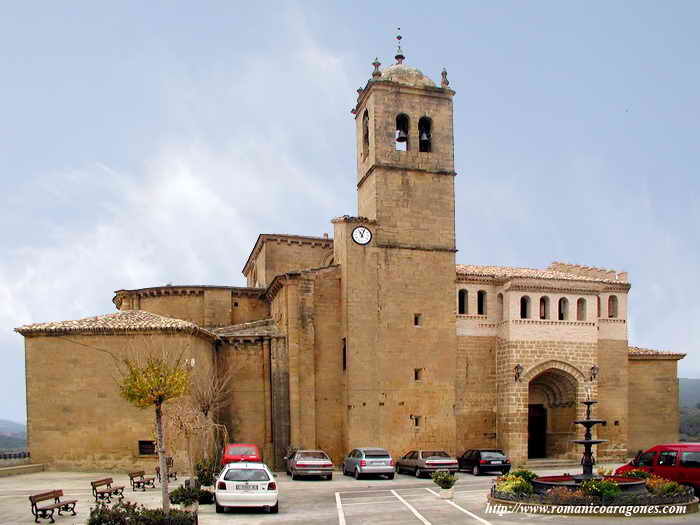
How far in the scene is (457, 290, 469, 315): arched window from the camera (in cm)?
3475

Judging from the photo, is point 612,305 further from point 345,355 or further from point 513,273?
point 345,355

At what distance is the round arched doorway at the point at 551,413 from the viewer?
114 ft

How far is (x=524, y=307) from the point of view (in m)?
34.7

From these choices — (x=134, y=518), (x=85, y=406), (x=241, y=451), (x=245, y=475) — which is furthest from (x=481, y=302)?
(x=134, y=518)

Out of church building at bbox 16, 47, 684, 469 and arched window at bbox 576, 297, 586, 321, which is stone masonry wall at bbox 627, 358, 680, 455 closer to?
church building at bbox 16, 47, 684, 469

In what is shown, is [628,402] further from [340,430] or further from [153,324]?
[153,324]

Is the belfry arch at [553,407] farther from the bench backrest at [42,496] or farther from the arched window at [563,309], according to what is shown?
the bench backrest at [42,496]

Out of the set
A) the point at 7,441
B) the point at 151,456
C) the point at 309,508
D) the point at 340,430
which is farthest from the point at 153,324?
the point at 7,441

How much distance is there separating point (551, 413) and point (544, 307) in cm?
530

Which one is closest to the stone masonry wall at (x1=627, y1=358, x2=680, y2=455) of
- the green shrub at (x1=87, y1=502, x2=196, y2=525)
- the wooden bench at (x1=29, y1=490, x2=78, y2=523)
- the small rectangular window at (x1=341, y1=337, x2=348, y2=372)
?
the small rectangular window at (x1=341, y1=337, x2=348, y2=372)

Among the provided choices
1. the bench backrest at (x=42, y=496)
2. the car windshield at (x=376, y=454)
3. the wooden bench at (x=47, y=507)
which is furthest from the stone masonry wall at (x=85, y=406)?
the bench backrest at (x=42, y=496)

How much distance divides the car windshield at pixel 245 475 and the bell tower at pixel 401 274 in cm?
1350

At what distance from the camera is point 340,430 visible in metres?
32.8

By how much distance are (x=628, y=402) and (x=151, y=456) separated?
23357mm
